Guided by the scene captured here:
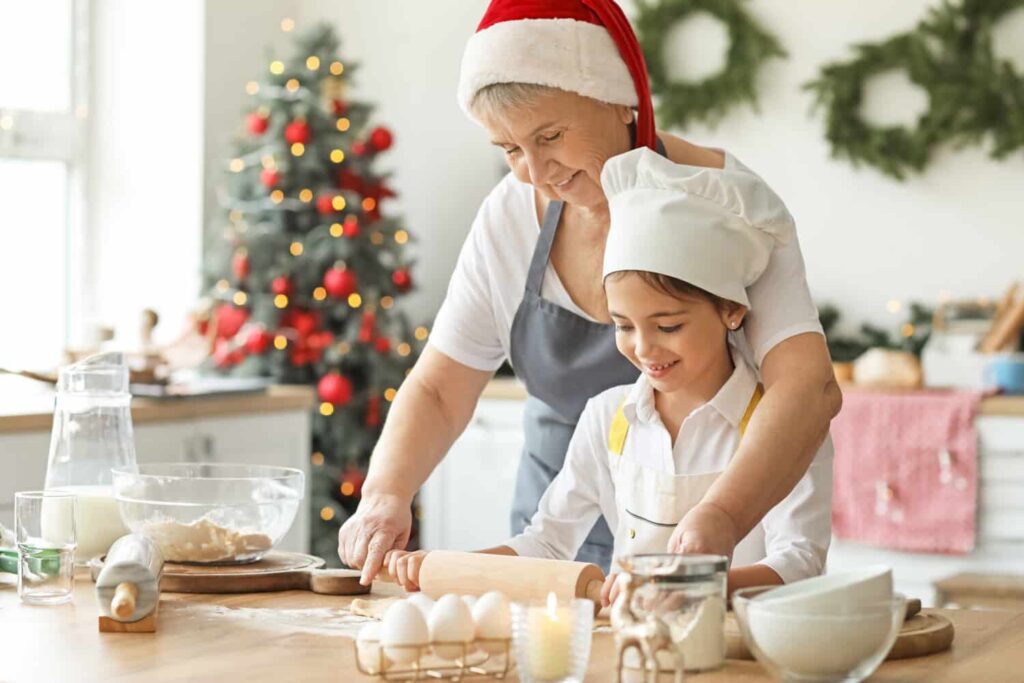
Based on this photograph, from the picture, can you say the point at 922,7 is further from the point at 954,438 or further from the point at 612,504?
the point at 612,504

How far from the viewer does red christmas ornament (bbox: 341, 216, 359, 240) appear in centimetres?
469

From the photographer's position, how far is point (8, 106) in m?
4.74

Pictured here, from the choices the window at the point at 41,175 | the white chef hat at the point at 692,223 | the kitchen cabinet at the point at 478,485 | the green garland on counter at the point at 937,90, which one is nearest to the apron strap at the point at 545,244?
the white chef hat at the point at 692,223

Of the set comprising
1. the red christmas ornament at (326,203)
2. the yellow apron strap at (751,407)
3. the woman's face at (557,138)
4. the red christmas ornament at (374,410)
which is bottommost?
the red christmas ornament at (374,410)

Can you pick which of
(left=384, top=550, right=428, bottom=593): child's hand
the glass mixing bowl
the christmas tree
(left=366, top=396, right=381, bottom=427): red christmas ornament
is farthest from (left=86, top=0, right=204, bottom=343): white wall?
(left=384, top=550, right=428, bottom=593): child's hand

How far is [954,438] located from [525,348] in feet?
7.25

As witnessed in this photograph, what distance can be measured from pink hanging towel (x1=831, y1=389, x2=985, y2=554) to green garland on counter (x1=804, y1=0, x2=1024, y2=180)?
33.3 inches

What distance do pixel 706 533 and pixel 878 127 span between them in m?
3.40

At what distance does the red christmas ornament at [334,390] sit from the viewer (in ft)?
15.3

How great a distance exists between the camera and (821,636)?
Result: 125 centimetres

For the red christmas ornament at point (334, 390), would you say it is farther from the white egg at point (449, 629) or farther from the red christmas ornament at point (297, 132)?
the white egg at point (449, 629)

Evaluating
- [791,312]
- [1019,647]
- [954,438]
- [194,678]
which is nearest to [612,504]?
[791,312]

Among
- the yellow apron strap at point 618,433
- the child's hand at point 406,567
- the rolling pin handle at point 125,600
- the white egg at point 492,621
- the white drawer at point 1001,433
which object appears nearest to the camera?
the white egg at point 492,621

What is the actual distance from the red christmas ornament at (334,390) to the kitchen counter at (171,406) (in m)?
0.33
